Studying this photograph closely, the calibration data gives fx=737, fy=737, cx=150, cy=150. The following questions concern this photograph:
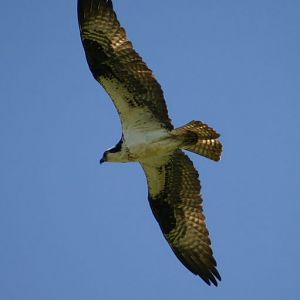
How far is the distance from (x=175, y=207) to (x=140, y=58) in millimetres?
2481

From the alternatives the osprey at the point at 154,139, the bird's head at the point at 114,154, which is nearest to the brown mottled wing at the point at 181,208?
the osprey at the point at 154,139

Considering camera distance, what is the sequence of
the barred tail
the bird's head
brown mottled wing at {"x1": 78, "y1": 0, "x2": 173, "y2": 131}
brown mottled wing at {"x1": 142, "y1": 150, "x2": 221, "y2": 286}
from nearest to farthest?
brown mottled wing at {"x1": 78, "y1": 0, "x2": 173, "y2": 131} < the barred tail < the bird's head < brown mottled wing at {"x1": 142, "y1": 150, "x2": 221, "y2": 286}

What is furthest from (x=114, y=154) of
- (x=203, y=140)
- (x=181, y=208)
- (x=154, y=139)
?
(x=181, y=208)

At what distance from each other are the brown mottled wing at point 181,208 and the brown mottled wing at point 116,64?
2.98 ft

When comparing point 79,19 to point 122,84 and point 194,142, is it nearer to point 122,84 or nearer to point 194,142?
point 122,84

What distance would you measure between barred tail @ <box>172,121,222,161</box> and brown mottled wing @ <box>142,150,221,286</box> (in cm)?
48

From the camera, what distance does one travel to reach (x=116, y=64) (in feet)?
32.2

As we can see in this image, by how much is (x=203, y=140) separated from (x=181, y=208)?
1.35 m

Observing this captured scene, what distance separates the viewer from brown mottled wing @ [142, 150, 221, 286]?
1068 cm

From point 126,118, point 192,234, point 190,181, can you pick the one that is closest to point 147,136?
point 126,118

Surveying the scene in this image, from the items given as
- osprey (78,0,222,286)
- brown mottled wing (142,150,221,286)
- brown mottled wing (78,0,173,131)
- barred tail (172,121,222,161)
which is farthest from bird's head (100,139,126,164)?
barred tail (172,121,222,161)

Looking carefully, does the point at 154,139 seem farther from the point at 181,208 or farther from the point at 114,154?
the point at 181,208

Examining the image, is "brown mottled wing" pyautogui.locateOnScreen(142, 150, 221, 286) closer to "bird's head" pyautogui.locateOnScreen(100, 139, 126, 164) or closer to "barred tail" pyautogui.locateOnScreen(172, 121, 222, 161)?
"barred tail" pyautogui.locateOnScreen(172, 121, 222, 161)

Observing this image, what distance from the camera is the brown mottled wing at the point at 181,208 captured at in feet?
35.0
